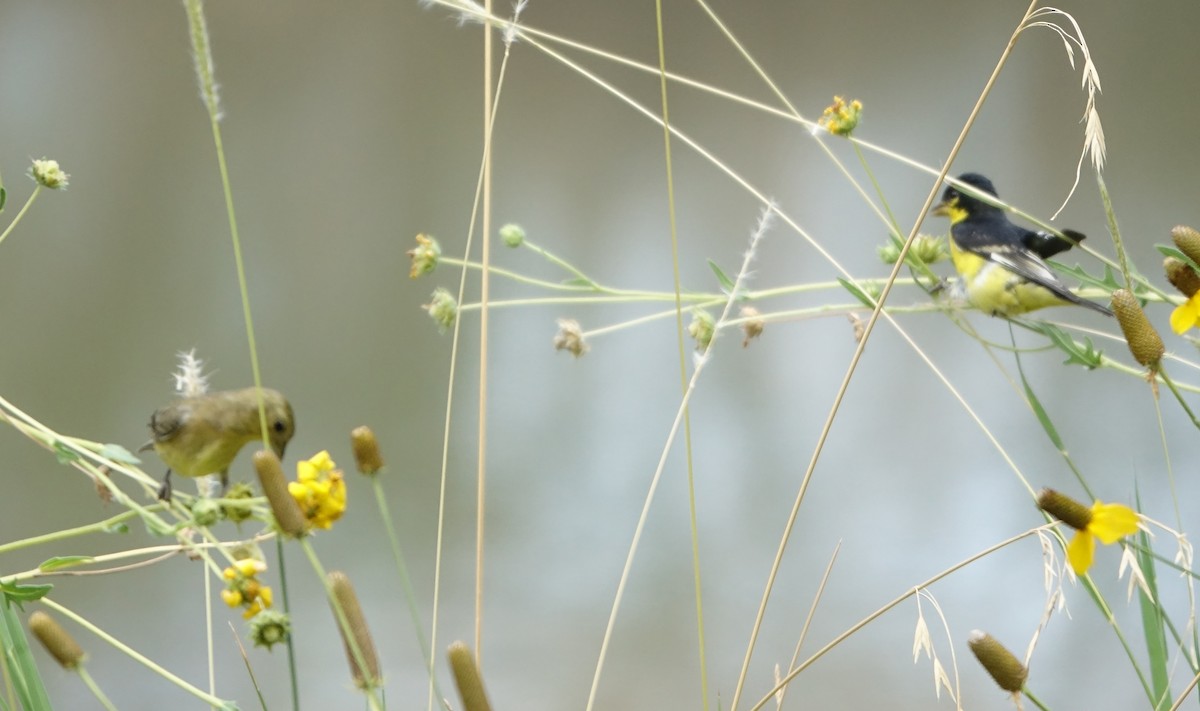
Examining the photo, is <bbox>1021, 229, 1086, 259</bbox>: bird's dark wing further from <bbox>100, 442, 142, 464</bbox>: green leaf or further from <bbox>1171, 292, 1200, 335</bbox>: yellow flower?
<bbox>100, 442, 142, 464</bbox>: green leaf

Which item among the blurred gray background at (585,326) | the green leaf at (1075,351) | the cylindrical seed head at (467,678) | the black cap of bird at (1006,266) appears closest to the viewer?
the cylindrical seed head at (467,678)

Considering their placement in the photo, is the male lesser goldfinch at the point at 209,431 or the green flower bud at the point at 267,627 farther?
the male lesser goldfinch at the point at 209,431

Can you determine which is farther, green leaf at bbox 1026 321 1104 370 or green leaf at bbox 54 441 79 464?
green leaf at bbox 1026 321 1104 370

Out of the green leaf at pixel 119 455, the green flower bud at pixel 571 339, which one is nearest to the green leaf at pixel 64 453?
the green leaf at pixel 119 455

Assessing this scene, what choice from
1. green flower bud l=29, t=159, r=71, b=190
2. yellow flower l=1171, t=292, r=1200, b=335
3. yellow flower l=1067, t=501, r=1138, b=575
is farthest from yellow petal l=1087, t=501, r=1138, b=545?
green flower bud l=29, t=159, r=71, b=190

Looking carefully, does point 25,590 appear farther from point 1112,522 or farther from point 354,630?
point 1112,522

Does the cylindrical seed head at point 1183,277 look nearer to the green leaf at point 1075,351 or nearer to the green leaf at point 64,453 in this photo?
the green leaf at point 1075,351

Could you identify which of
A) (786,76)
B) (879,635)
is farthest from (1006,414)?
(786,76)

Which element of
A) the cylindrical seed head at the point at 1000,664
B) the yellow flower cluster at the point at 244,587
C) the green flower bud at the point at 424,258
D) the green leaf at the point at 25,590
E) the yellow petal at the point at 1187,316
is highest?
the green flower bud at the point at 424,258
